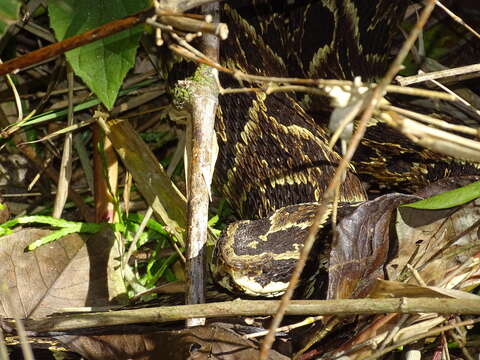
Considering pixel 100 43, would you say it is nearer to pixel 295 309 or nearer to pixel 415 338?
pixel 295 309

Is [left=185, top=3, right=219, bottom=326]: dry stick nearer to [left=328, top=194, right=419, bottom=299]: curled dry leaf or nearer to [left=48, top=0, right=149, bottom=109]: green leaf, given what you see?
[left=48, top=0, right=149, bottom=109]: green leaf

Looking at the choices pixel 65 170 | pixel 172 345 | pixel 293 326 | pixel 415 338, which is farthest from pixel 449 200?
pixel 65 170

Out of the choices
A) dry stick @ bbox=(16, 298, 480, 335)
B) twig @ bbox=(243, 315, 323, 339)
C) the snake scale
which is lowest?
twig @ bbox=(243, 315, 323, 339)

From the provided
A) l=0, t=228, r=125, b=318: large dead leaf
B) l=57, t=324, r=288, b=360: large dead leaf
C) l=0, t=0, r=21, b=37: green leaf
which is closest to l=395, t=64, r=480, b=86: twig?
l=57, t=324, r=288, b=360: large dead leaf

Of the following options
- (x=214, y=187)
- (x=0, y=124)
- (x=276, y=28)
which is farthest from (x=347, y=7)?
(x=0, y=124)

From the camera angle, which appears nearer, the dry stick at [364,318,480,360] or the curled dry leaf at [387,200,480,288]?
the dry stick at [364,318,480,360]

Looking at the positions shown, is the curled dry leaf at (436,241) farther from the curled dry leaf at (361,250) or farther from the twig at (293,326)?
the twig at (293,326)

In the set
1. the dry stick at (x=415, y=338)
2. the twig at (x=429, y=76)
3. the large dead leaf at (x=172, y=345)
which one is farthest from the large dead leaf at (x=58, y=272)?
the twig at (x=429, y=76)

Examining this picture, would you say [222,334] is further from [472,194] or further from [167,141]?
[167,141]
